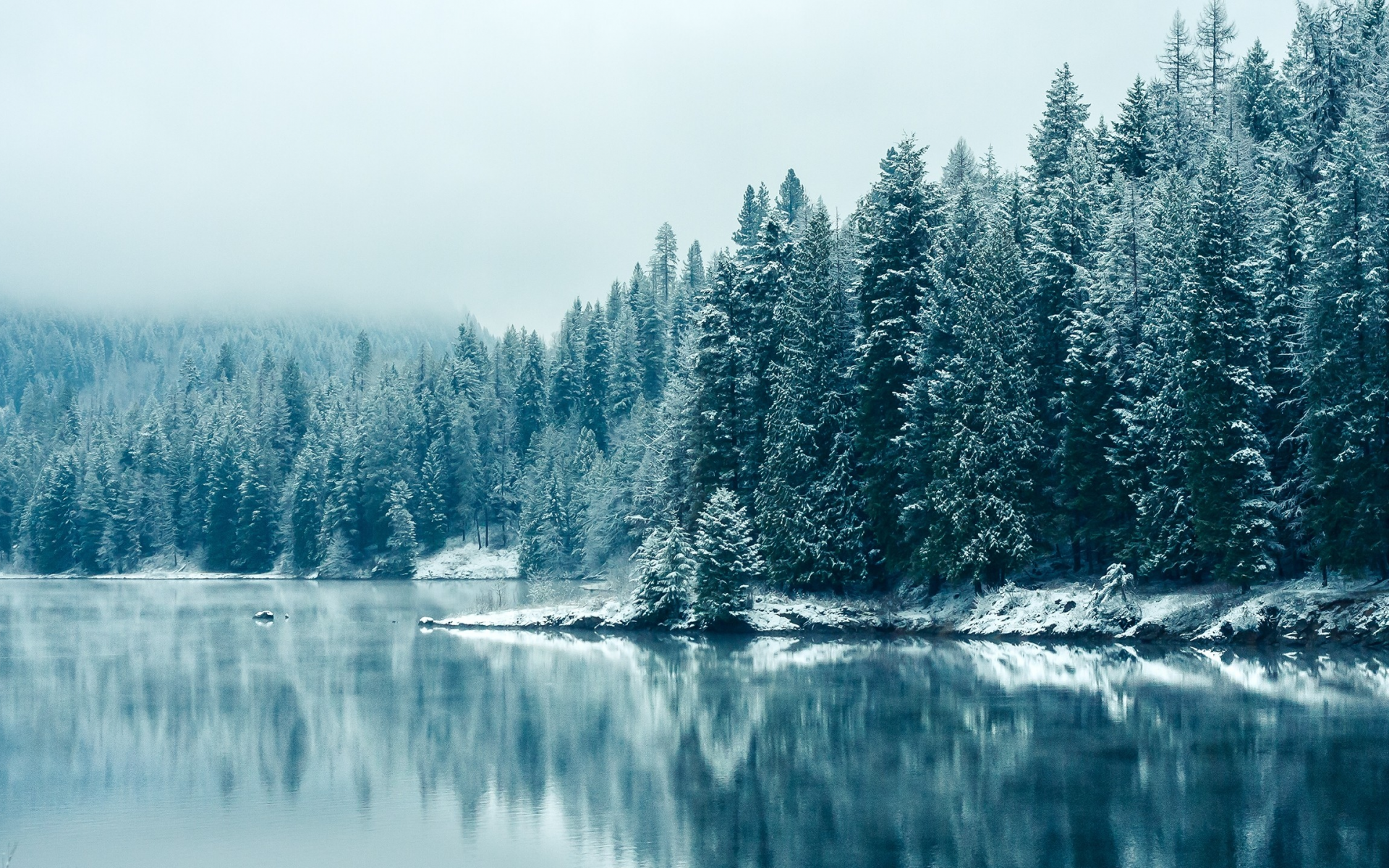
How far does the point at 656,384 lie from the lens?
4875 inches

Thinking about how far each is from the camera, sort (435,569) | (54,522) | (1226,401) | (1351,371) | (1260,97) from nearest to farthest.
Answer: (1351,371), (1226,401), (1260,97), (435,569), (54,522)

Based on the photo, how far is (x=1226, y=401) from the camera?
48.2 meters

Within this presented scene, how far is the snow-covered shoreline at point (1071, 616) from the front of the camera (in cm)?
4569

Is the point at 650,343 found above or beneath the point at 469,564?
above

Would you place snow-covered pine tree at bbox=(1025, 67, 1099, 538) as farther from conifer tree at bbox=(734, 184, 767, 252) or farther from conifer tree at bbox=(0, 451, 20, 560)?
conifer tree at bbox=(0, 451, 20, 560)

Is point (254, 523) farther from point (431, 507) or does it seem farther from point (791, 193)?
point (791, 193)

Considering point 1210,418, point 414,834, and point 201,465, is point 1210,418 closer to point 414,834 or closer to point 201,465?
point 414,834

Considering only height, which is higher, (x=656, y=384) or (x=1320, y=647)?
(x=656, y=384)

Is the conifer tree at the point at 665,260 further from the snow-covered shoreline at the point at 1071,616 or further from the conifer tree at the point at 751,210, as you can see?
the snow-covered shoreline at the point at 1071,616

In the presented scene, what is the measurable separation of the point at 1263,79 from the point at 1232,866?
75.4 meters

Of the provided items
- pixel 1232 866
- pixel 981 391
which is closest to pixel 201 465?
pixel 981 391

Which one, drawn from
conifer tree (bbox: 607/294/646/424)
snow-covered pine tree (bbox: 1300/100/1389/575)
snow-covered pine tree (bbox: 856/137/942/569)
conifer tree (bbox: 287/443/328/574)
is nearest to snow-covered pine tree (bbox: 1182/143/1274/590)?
snow-covered pine tree (bbox: 1300/100/1389/575)

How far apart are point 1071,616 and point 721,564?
51.2ft

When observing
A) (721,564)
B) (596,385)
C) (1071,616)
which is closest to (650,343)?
(596,385)
